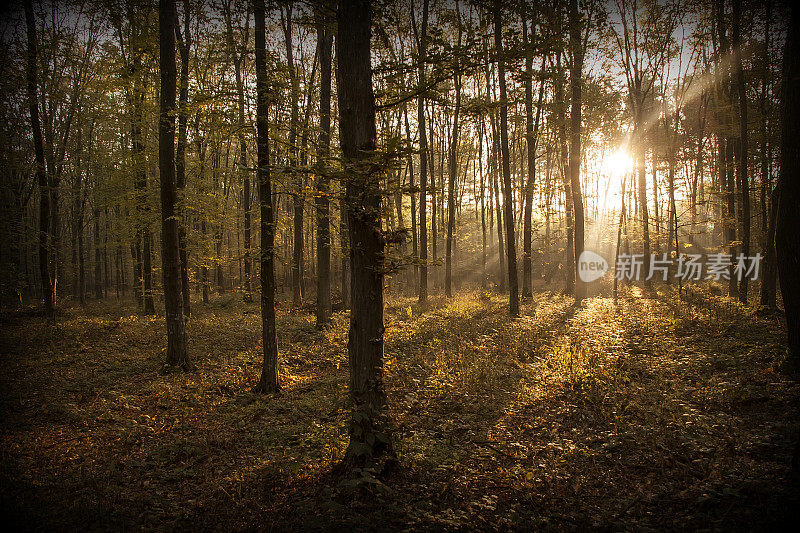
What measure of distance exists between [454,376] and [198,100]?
8465 millimetres

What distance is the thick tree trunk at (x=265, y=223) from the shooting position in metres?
7.34

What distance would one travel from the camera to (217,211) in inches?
518

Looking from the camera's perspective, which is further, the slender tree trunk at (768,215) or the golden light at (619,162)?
the golden light at (619,162)

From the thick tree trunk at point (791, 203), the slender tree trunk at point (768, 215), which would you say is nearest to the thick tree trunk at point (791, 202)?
the thick tree trunk at point (791, 203)

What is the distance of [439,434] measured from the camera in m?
6.26

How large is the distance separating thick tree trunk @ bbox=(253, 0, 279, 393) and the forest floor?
0.67 meters

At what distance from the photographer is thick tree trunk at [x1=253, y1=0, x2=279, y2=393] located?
7.34 metres

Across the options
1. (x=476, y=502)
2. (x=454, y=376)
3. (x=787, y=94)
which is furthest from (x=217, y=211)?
(x=787, y=94)

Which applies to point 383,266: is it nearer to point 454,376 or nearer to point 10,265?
point 454,376

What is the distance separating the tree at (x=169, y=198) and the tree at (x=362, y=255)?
22.8ft
